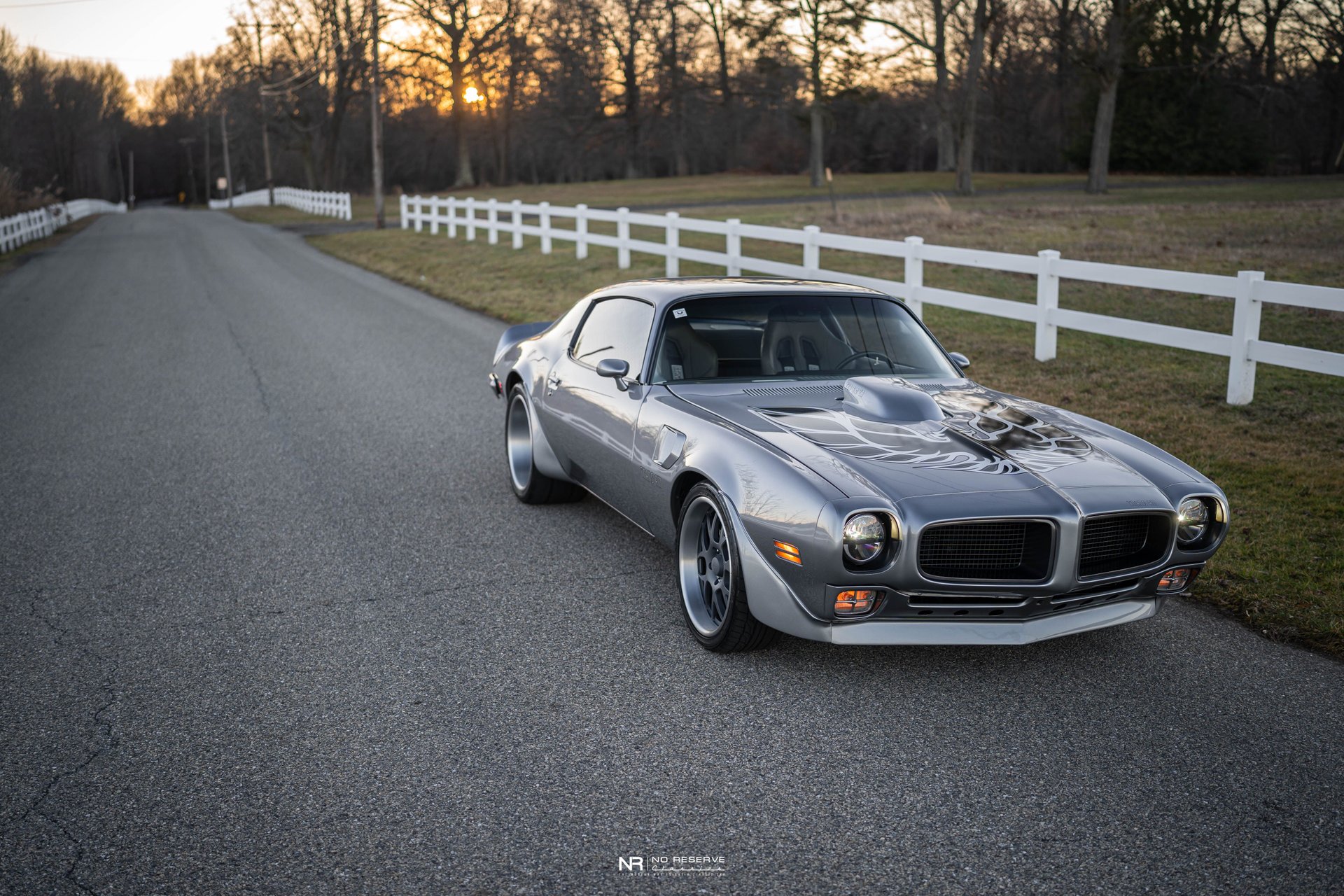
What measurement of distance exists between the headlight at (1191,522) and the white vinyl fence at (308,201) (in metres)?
38.3

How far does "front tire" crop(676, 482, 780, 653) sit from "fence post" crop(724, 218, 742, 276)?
11108 millimetres

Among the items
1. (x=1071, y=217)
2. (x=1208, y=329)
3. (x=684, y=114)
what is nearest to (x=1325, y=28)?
(x=1071, y=217)

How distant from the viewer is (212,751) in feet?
11.6

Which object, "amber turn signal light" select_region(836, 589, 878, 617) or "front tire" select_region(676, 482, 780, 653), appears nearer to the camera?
"amber turn signal light" select_region(836, 589, 878, 617)

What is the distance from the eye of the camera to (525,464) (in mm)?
6508

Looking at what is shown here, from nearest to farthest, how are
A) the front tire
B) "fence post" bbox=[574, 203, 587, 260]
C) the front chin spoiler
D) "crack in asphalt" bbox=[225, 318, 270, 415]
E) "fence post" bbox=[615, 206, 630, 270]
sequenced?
1. the front chin spoiler
2. the front tire
3. "crack in asphalt" bbox=[225, 318, 270, 415]
4. "fence post" bbox=[615, 206, 630, 270]
5. "fence post" bbox=[574, 203, 587, 260]

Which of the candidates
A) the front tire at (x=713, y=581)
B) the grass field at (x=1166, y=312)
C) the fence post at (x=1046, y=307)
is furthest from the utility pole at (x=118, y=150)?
the front tire at (x=713, y=581)

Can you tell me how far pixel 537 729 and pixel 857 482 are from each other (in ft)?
4.47

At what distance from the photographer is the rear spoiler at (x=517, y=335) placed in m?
7.09

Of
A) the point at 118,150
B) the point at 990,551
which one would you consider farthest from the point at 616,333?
the point at 118,150

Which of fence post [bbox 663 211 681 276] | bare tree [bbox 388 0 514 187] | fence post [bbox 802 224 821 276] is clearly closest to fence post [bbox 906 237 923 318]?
fence post [bbox 802 224 821 276]

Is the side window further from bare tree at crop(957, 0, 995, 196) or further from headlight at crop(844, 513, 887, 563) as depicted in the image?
bare tree at crop(957, 0, 995, 196)

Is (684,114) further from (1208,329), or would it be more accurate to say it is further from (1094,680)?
(1094,680)

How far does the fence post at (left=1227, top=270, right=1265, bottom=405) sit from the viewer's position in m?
8.36
